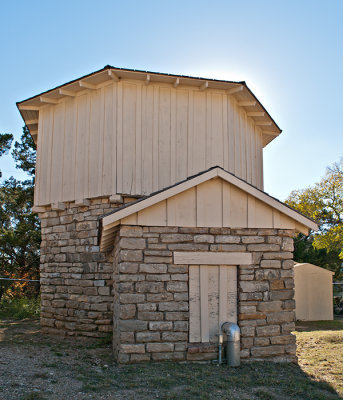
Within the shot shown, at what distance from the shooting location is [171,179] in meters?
10.9

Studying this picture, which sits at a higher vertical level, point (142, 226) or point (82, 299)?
point (142, 226)

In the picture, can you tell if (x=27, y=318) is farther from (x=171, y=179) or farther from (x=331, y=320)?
(x=331, y=320)

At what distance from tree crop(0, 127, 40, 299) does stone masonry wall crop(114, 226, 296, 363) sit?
40.8 ft

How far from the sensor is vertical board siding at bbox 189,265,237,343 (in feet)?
24.6

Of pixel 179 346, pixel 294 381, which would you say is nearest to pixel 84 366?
pixel 179 346

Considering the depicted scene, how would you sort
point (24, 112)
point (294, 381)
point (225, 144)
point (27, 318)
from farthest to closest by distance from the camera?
point (27, 318) → point (24, 112) → point (225, 144) → point (294, 381)

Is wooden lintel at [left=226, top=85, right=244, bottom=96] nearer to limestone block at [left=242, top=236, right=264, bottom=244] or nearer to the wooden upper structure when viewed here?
the wooden upper structure

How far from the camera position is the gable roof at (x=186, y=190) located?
23.8 ft

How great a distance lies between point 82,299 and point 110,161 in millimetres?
3525

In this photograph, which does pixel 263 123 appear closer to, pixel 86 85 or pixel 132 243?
pixel 86 85

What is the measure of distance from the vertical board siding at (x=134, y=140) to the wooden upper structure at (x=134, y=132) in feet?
0.08

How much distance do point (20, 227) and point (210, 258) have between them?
1471 centimetres

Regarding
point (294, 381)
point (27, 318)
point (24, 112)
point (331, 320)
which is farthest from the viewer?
point (331, 320)

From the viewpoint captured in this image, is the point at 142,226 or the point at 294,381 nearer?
the point at 294,381
